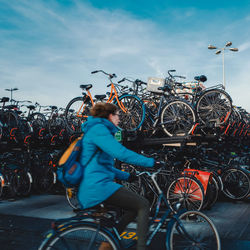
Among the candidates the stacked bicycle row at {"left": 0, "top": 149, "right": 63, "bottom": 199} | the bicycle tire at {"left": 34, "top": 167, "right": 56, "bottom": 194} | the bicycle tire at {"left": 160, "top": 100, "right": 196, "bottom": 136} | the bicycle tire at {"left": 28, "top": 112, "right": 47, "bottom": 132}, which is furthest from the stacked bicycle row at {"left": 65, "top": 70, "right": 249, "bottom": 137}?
the bicycle tire at {"left": 28, "top": 112, "right": 47, "bottom": 132}

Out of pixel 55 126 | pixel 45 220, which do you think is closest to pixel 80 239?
pixel 45 220

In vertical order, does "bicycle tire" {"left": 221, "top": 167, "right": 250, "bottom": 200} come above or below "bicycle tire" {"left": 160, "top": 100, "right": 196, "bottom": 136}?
below

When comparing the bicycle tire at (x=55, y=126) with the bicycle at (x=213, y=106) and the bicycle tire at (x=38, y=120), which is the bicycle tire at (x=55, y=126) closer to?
the bicycle tire at (x=38, y=120)

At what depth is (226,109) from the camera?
690 cm

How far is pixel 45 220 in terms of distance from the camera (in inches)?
235

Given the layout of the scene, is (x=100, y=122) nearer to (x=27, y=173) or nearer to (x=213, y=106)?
(x=213, y=106)

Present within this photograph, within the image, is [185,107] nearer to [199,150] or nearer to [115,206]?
[199,150]

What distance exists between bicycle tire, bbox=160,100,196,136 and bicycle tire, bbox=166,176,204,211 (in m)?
1.15

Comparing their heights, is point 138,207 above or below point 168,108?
below

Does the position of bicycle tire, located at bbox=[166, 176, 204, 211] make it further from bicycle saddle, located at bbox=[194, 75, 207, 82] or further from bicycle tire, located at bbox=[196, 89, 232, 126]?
bicycle saddle, located at bbox=[194, 75, 207, 82]

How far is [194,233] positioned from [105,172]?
1.31 metres

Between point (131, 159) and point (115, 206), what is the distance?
0.52 m

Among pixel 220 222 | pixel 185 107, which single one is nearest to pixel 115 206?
pixel 220 222

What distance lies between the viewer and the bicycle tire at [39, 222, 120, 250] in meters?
2.37
